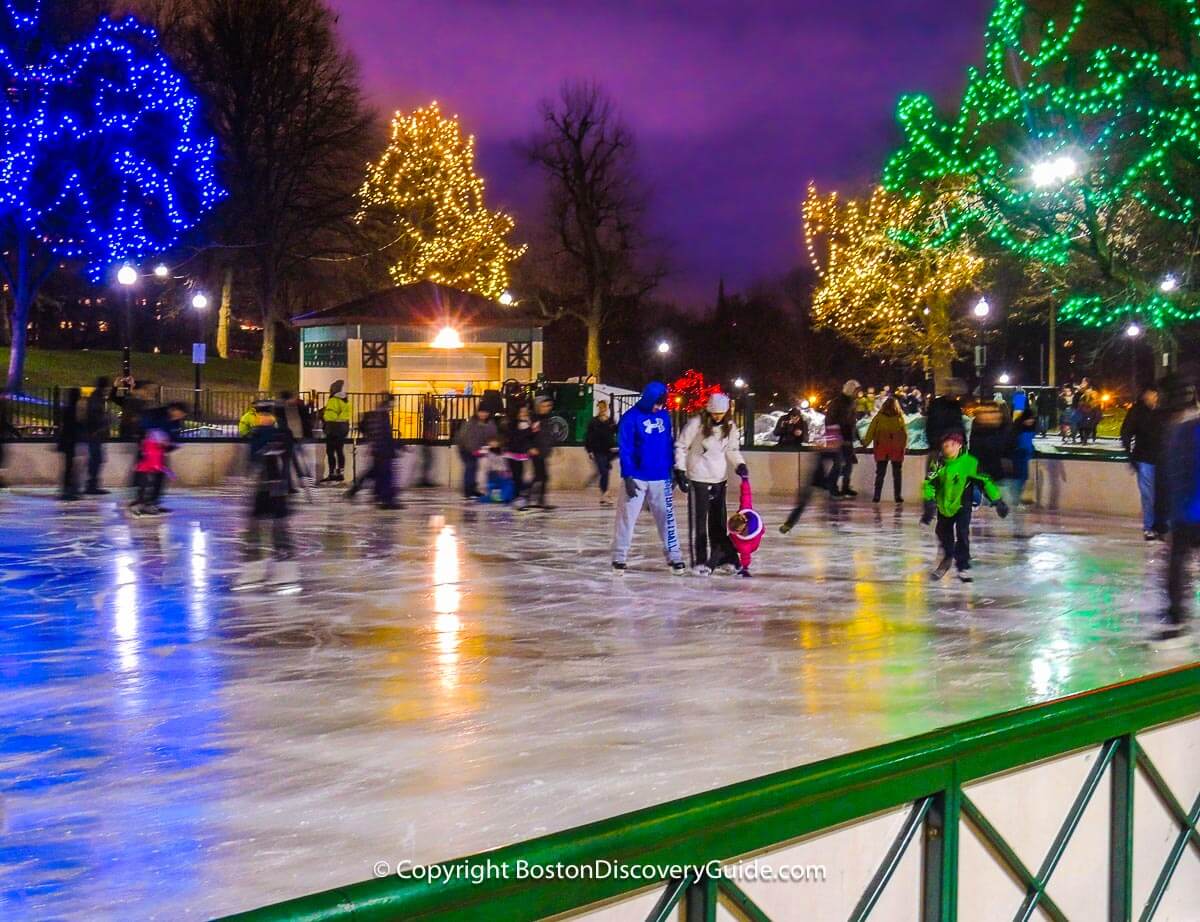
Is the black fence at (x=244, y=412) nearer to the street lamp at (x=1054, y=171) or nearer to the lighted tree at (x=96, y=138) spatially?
the street lamp at (x=1054, y=171)

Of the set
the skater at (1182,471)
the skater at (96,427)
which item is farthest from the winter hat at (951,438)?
the skater at (96,427)

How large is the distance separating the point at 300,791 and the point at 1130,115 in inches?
915

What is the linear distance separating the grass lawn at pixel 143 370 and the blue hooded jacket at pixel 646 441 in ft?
117

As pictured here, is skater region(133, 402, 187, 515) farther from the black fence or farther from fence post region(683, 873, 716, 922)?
fence post region(683, 873, 716, 922)

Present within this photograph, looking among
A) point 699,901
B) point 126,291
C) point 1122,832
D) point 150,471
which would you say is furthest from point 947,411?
point 126,291

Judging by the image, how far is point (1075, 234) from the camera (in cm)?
2736

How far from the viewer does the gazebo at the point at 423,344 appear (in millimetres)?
37594

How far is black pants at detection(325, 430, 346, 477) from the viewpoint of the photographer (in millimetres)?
23406

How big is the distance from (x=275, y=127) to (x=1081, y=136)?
3182 centimetres

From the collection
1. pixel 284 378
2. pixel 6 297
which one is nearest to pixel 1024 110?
pixel 284 378

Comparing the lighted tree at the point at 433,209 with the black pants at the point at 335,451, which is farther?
the lighted tree at the point at 433,209

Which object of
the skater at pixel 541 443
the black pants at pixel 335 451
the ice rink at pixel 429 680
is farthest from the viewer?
the black pants at pixel 335 451

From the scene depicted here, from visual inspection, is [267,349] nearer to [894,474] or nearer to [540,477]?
[540,477]

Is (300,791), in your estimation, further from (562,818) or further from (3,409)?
(3,409)
